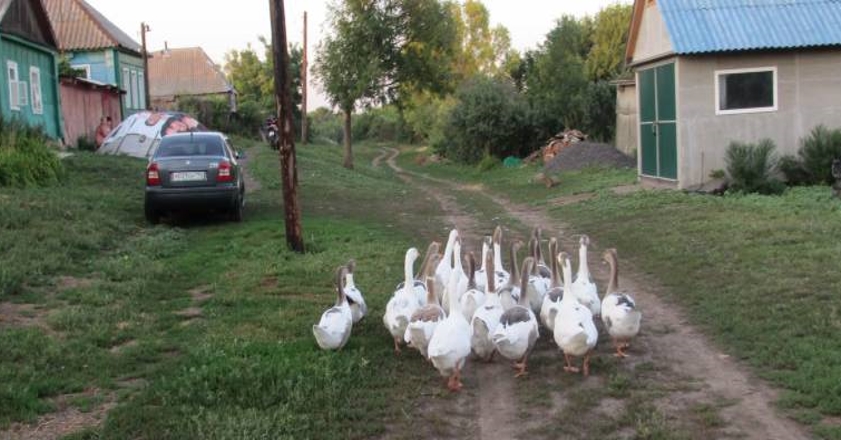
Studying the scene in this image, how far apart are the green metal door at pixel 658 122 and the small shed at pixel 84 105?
61.3ft

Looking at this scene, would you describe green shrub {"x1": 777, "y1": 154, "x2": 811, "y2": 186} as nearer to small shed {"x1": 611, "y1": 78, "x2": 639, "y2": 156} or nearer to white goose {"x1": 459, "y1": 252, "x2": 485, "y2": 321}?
small shed {"x1": 611, "y1": 78, "x2": 639, "y2": 156}

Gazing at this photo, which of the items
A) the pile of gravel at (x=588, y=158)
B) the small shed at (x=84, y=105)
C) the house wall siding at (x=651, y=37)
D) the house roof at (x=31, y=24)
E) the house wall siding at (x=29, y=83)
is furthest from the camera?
the small shed at (x=84, y=105)

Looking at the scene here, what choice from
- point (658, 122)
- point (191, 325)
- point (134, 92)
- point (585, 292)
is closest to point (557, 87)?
point (658, 122)

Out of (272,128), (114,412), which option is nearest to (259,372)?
(114,412)

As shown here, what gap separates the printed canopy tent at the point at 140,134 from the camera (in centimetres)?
2772

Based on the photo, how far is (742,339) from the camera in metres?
7.49

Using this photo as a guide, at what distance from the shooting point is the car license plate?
47.6 ft

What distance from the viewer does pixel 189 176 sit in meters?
14.6

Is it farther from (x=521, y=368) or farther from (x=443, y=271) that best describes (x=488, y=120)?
(x=521, y=368)

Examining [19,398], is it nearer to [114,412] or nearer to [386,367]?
[114,412]

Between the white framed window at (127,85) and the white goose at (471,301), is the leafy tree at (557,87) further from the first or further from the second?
the white goose at (471,301)

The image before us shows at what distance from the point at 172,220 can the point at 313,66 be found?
19.5m

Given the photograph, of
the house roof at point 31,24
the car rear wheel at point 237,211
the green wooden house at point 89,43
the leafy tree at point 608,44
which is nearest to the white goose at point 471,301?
the car rear wheel at point 237,211

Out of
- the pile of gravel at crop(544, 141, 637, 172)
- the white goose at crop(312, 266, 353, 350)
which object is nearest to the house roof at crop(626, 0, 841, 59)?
the pile of gravel at crop(544, 141, 637, 172)
